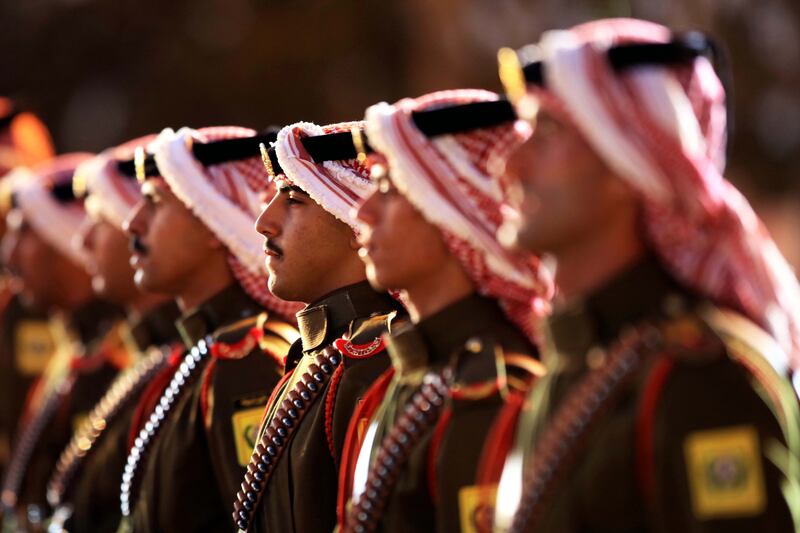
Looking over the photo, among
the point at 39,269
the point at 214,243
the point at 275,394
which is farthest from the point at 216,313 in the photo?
the point at 39,269

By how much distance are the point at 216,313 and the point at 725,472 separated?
129 inches

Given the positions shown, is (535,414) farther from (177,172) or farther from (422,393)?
(177,172)

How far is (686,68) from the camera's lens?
14.0 ft

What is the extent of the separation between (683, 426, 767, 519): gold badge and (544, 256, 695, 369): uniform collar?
346 mm

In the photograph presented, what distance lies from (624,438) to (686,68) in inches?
37.2

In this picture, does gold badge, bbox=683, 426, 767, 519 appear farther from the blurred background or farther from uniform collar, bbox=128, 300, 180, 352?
the blurred background

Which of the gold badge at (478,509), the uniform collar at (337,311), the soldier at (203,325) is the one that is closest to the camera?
the gold badge at (478,509)

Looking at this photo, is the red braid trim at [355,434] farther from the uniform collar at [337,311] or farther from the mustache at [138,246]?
the mustache at [138,246]

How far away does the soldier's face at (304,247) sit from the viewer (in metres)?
5.83

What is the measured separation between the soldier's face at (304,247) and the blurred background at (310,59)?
43.8 ft

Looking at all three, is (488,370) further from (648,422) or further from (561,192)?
(648,422)

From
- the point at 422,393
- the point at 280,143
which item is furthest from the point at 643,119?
the point at 280,143

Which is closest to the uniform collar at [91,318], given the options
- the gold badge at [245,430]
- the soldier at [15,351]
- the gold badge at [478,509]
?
the soldier at [15,351]

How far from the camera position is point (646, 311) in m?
4.08
